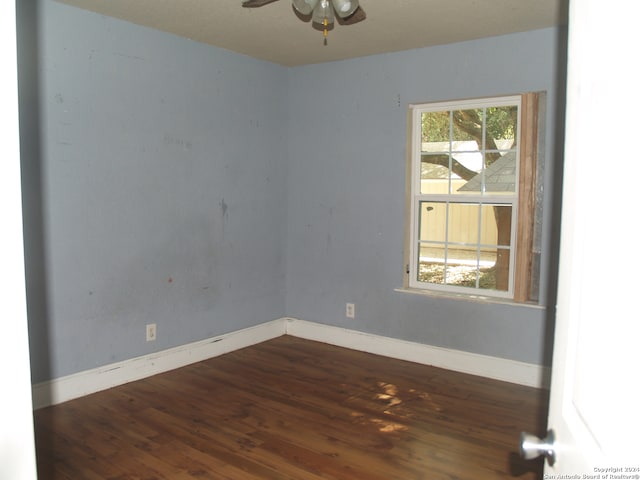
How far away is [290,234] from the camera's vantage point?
16.1 ft

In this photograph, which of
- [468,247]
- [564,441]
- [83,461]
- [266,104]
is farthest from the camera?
[266,104]

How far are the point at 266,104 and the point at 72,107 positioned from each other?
1794 millimetres

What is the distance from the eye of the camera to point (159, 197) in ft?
12.4

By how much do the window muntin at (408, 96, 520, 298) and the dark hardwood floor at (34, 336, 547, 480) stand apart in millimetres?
796

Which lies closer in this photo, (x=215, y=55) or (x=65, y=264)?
(x=65, y=264)

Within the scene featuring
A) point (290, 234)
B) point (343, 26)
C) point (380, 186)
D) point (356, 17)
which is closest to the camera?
point (356, 17)

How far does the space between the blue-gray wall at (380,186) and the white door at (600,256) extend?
288cm

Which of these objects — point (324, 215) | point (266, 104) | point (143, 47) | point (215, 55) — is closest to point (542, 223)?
point (324, 215)

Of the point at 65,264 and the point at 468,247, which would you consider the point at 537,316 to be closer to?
the point at 468,247

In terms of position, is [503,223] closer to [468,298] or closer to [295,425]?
[468,298]

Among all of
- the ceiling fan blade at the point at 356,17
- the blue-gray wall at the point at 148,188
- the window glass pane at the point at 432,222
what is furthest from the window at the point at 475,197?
the blue-gray wall at the point at 148,188

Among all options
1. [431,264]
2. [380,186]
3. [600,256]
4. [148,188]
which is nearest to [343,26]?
[380,186]

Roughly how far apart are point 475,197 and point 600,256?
3.31 meters

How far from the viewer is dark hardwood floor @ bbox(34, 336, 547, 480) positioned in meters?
2.56
